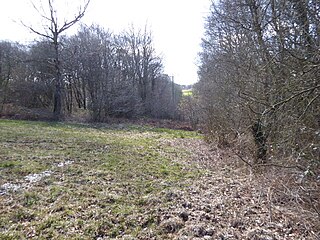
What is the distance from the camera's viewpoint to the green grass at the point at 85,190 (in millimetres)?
3348

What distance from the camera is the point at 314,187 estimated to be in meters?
3.26

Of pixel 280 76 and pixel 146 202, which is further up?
pixel 280 76

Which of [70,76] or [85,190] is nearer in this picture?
[85,190]

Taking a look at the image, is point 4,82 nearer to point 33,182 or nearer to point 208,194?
point 33,182

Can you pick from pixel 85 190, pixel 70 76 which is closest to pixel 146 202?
pixel 85 190

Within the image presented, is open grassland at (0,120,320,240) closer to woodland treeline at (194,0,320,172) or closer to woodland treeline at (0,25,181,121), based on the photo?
woodland treeline at (194,0,320,172)

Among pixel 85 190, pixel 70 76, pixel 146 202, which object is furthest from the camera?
pixel 70 76

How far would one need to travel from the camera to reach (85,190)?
15.3 feet

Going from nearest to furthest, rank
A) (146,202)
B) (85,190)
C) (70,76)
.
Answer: (146,202), (85,190), (70,76)

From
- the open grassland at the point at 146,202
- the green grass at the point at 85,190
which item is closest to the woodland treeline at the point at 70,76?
Result: the green grass at the point at 85,190

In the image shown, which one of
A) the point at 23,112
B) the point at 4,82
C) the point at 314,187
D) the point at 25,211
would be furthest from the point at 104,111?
the point at 314,187

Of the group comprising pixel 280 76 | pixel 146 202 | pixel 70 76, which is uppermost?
pixel 70 76

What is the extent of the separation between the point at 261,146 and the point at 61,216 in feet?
14.6

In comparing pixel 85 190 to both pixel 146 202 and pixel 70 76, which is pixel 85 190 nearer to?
pixel 146 202
